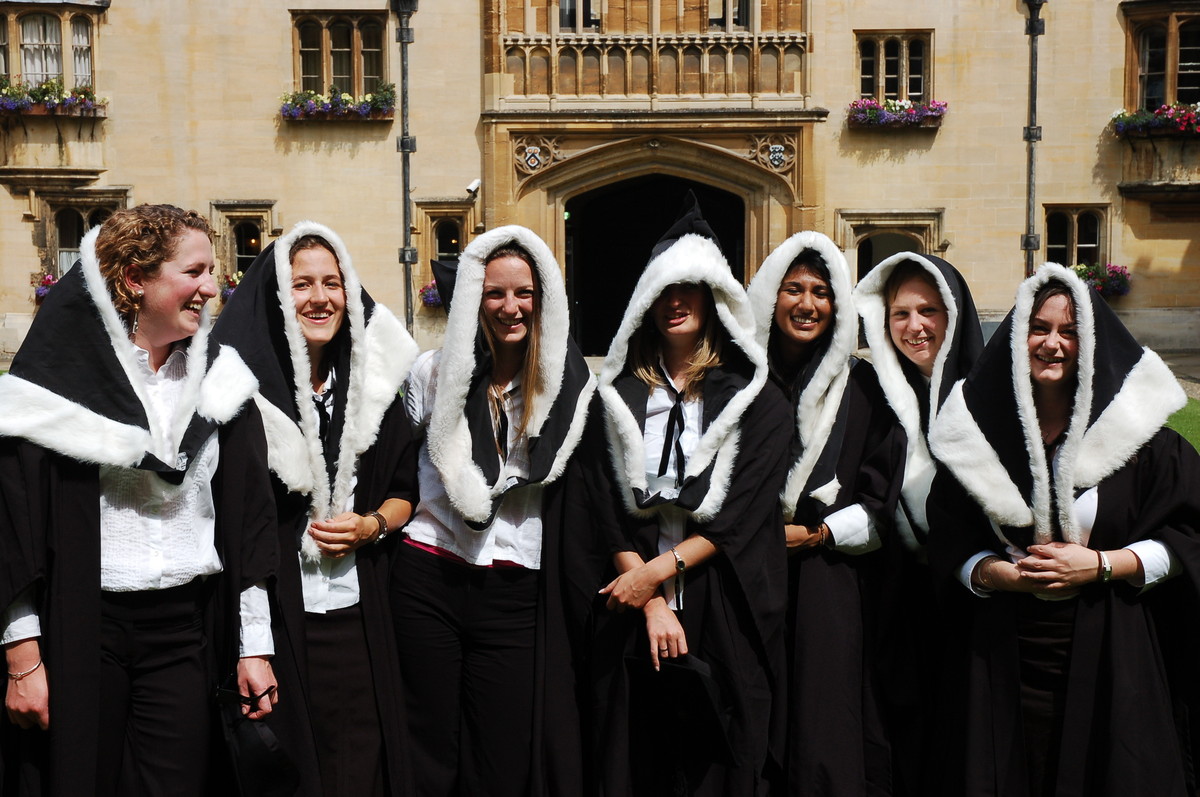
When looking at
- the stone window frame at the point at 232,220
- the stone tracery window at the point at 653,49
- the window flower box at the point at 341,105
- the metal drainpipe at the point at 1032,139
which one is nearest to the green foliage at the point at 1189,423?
the metal drainpipe at the point at 1032,139

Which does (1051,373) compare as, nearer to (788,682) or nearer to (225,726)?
(788,682)

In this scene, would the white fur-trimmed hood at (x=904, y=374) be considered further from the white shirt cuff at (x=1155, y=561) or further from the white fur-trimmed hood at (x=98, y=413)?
the white fur-trimmed hood at (x=98, y=413)

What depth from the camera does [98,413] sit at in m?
2.73

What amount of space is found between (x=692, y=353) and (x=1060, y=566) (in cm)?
124

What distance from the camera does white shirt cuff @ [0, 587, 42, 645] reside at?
2709 mm

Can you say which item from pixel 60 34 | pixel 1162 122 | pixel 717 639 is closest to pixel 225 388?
pixel 717 639

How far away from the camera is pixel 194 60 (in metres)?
17.8

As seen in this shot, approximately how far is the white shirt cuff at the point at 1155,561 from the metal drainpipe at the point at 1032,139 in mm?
15077

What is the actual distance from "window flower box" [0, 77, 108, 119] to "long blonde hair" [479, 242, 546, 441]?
16601 millimetres

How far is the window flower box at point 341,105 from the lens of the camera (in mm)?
17359

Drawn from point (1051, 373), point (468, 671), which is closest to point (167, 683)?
point (468, 671)

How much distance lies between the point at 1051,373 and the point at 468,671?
6.38 feet

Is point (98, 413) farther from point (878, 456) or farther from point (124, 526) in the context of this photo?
point (878, 456)

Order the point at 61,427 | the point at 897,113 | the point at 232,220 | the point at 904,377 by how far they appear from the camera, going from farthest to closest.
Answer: the point at 232,220, the point at 897,113, the point at 904,377, the point at 61,427
